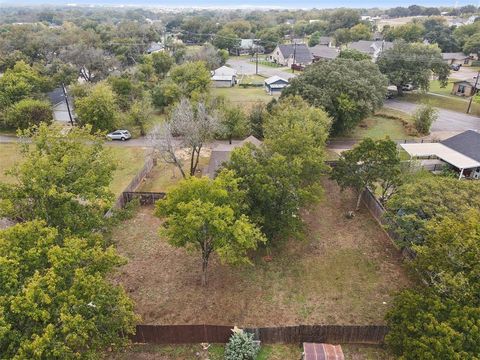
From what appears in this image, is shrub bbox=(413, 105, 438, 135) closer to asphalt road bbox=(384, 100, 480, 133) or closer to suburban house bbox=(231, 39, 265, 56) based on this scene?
asphalt road bbox=(384, 100, 480, 133)

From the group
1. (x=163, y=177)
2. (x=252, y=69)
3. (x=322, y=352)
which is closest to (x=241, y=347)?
(x=322, y=352)

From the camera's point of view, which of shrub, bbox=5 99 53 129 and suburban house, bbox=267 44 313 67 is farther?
suburban house, bbox=267 44 313 67

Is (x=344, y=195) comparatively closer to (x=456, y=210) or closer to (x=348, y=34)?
(x=456, y=210)

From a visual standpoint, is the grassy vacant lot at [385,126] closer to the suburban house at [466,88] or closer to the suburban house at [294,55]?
the suburban house at [466,88]

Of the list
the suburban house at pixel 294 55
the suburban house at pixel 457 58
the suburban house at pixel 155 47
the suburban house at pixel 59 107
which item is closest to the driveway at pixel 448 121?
the suburban house at pixel 294 55

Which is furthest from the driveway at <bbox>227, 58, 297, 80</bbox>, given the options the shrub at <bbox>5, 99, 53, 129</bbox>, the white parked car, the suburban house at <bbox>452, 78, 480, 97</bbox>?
the shrub at <bbox>5, 99, 53, 129</bbox>

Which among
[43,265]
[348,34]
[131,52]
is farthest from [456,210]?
[348,34]

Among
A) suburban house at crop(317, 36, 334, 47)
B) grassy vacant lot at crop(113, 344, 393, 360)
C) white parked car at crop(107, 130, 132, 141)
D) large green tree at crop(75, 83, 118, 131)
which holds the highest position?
suburban house at crop(317, 36, 334, 47)
